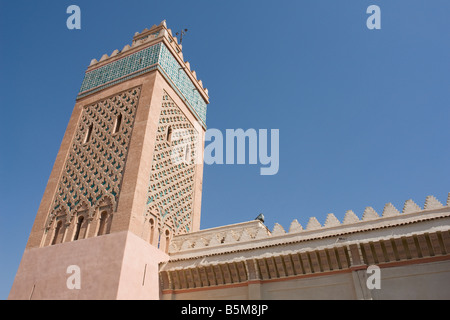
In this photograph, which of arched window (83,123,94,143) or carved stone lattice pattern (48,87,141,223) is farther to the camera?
arched window (83,123,94,143)

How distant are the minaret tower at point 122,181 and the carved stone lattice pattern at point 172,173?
0.8 inches

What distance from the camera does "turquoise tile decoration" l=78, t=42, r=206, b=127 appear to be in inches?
321

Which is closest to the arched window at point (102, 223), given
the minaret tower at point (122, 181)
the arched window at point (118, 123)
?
the minaret tower at point (122, 181)

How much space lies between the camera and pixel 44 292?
5.73 meters

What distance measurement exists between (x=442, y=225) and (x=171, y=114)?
540cm

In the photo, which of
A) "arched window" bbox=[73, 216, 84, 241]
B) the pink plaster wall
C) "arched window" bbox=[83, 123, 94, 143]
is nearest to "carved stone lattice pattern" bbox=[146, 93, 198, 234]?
the pink plaster wall

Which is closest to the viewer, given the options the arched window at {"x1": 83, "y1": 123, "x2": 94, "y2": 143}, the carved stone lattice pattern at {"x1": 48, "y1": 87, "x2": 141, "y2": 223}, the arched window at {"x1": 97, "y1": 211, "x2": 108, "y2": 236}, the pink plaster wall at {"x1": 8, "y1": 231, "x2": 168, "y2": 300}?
the pink plaster wall at {"x1": 8, "y1": 231, "x2": 168, "y2": 300}

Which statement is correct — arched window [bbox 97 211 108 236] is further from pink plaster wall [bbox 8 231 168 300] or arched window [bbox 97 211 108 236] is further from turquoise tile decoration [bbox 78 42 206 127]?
turquoise tile decoration [bbox 78 42 206 127]

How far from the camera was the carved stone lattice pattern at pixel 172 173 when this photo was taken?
6828 millimetres

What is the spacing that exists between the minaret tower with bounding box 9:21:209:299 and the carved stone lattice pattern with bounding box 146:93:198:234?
0.02 meters

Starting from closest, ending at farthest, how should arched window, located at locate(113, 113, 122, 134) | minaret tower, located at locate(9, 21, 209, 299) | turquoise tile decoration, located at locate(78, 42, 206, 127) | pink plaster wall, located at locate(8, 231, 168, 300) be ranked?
pink plaster wall, located at locate(8, 231, 168, 300) → minaret tower, located at locate(9, 21, 209, 299) → arched window, located at locate(113, 113, 122, 134) → turquoise tile decoration, located at locate(78, 42, 206, 127)

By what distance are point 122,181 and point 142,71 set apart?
2.78m

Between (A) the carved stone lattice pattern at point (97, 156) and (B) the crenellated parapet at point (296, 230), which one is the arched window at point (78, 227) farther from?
(B) the crenellated parapet at point (296, 230)
